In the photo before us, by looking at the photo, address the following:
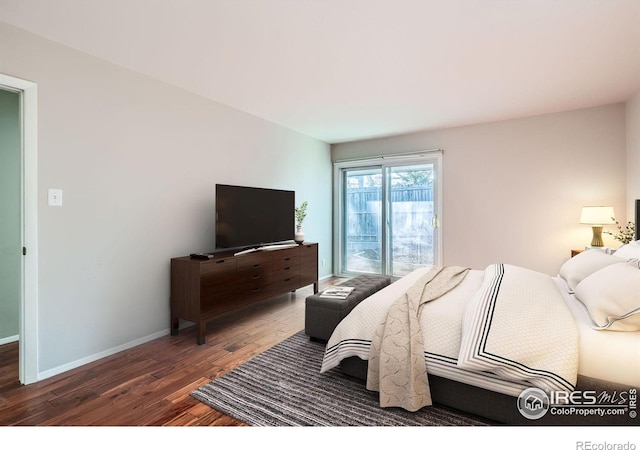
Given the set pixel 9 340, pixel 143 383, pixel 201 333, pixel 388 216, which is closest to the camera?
pixel 143 383

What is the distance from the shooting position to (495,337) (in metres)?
1.53

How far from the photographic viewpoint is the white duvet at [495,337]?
4.75 ft

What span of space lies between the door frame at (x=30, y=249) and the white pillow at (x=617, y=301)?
3.49 m

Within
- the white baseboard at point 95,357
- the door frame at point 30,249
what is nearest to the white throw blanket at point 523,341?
the white baseboard at point 95,357

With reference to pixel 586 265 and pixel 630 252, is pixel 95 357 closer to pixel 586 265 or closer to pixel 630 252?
pixel 586 265

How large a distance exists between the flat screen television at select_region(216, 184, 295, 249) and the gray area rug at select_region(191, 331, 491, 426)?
1.40m

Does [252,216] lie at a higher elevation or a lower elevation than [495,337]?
higher

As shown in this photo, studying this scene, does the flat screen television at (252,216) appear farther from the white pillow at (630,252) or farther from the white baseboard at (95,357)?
the white pillow at (630,252)

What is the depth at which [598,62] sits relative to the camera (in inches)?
102

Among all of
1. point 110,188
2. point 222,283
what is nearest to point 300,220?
point 222,283

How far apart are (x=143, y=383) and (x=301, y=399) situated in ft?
3.70

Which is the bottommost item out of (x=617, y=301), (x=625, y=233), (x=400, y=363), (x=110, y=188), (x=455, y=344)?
(x=400, y=363)
